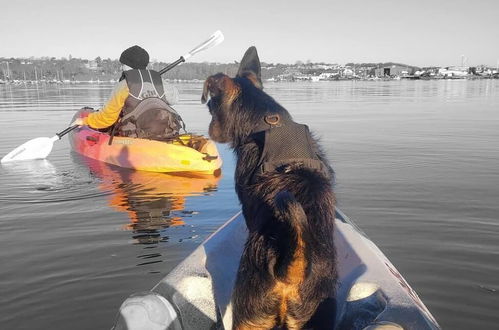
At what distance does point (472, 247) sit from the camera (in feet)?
16.7

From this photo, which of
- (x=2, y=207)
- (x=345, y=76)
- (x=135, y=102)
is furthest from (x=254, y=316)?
(x=345, y=76)

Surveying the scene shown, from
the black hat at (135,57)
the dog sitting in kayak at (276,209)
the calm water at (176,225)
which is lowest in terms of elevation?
the calm water at (176,225)

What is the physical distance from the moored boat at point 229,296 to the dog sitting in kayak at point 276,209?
0.36 meters

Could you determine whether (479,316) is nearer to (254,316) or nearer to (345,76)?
(254,316)

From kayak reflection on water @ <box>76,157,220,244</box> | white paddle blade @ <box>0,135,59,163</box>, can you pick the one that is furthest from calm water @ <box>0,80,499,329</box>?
white paddle blade @ <box>0,135,59,163</box>

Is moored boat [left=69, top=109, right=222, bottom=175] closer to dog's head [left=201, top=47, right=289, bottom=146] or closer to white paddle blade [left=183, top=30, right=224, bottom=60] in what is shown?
white paddle blade [left=183, top=30, right=224, bottom=60]

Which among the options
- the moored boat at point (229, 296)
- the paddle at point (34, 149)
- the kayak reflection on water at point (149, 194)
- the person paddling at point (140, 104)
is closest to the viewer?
the moored boat at point (229, 296)

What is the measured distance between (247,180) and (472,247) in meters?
3.51

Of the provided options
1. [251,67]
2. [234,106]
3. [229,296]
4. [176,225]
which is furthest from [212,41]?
[229,296]

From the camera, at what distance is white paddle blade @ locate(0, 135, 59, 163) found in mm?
10729

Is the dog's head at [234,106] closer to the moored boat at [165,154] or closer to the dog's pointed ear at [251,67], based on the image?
the dog's pointed ear at [251,67]

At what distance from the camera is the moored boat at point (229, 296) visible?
2598mm

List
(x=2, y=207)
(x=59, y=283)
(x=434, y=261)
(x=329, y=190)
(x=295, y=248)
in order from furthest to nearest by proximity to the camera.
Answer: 1. (x=2, y=207)
2. (x=434, y=261)
3. (x=59, y=283)
4. (x=329, y=190)
5. (x=295, y=248)

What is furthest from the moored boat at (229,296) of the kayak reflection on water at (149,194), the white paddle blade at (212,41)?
the white paddle blade at (212,41)
